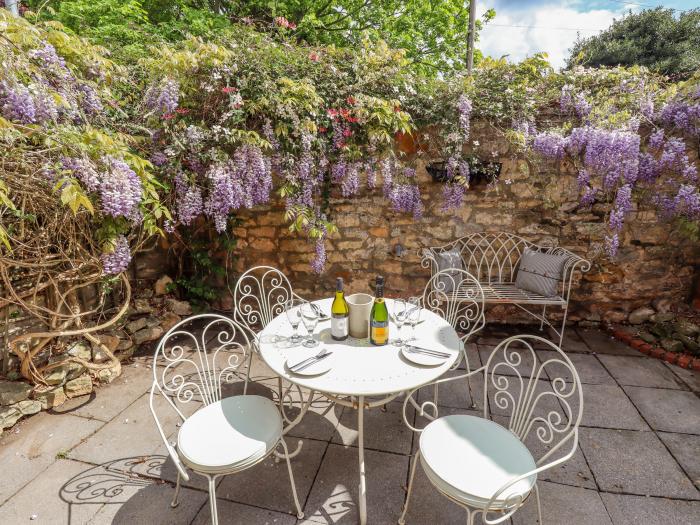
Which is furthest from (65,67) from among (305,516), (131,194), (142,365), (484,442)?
(484,442)

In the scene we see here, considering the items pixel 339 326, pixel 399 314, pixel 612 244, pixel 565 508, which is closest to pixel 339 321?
pixel 339 326

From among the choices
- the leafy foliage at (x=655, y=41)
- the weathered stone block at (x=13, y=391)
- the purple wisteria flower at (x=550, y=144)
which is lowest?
the weathered stone block at (x=13, y=391)

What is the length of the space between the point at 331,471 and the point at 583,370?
2069 millimetres

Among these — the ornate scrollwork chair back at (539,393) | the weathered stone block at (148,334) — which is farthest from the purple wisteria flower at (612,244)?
the weathered stone block at (148,334)

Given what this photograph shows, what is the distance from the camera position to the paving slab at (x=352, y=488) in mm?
1629

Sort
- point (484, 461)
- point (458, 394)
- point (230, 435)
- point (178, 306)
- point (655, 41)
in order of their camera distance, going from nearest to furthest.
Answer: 1. point (484, 461)
2. point (230, 435)
3. point (458, 394)
4. point (178, 306)
5. point (655, 41)

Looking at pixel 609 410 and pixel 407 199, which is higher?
pixel 407 199

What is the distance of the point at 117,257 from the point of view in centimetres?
238

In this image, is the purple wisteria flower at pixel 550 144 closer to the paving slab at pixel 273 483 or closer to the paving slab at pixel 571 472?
the paving slab at pixel 571 472

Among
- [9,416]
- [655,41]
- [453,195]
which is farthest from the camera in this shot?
[655,41]

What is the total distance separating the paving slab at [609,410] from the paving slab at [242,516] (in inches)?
70.4

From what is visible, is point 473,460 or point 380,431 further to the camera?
point 380,431

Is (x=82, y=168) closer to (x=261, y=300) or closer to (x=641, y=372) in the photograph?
(x=261, y=300)

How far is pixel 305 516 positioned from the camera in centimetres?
163
